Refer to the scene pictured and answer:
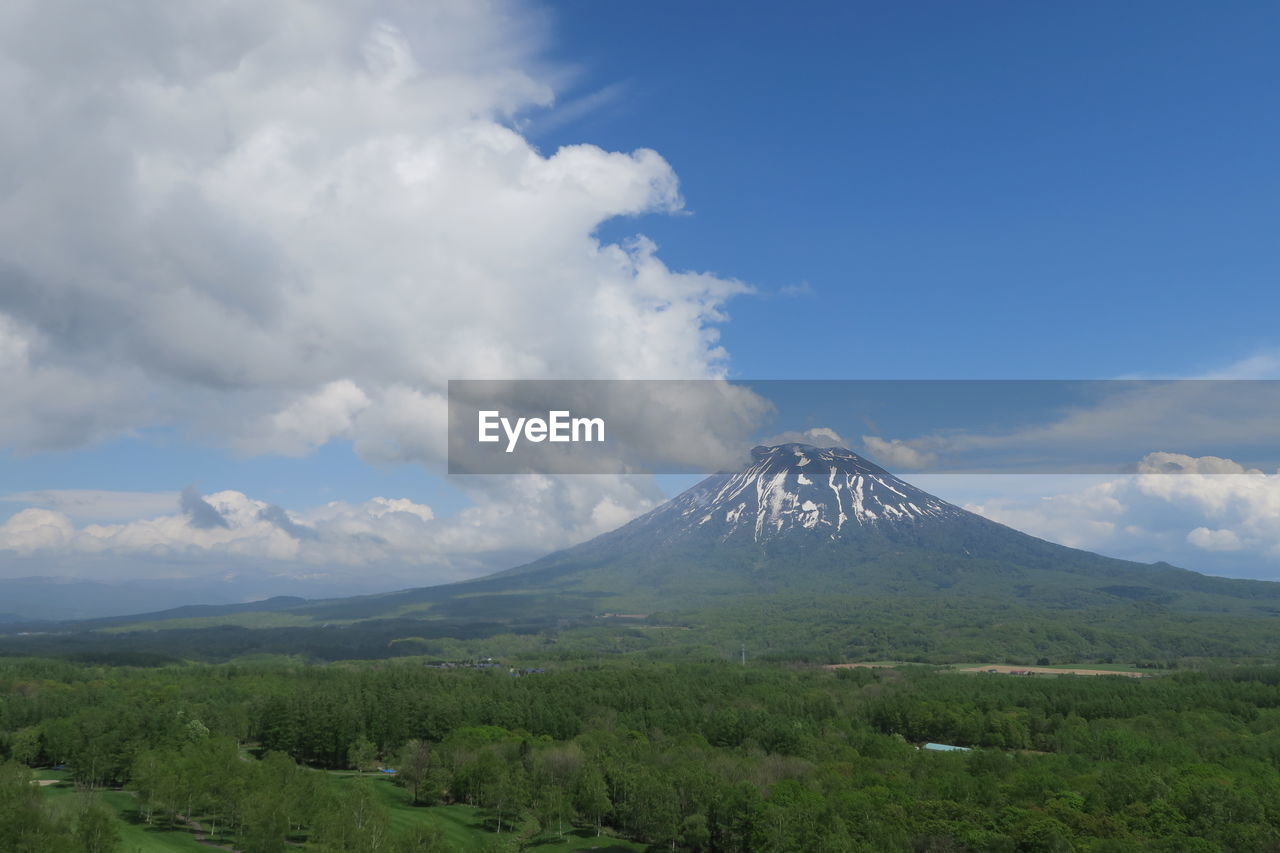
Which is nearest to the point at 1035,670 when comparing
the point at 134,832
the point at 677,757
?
the point at 677,757

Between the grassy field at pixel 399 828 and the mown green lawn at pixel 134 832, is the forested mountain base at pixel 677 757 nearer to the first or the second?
the grassy field at pixel 399 828

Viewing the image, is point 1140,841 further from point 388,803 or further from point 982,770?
point 388,803

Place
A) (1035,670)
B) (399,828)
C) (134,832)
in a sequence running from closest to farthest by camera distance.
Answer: (134,832)
(399,828)
(1035,670)

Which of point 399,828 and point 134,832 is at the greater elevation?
point 134,832

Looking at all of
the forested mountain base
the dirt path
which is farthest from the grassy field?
the dirt path

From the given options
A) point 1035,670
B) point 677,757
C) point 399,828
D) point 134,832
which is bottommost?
point 1035,670

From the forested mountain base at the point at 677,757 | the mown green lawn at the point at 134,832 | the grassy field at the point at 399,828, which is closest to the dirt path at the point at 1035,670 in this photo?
the forested mountain base at the point at 677,757

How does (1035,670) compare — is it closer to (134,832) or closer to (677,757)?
(677,757)
